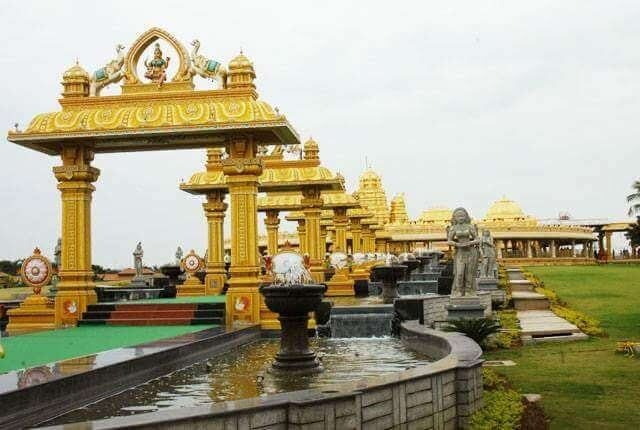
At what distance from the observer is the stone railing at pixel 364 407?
559 cm

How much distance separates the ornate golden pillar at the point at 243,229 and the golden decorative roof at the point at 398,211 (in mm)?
52101

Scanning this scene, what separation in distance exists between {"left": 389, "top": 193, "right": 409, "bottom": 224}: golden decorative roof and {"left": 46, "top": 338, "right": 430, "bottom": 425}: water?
2161 inches

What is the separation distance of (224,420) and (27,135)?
11527 mm

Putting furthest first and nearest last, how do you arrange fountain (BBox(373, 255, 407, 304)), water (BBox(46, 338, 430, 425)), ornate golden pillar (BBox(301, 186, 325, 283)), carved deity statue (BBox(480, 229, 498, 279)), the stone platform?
ornate golden pillar (BBox(301, 186, 325, 283)), carved deity statue (BBox(480, 229, 498, 279)), fountain (BBox(373, 255, 407, 304)), the stone platform, water (BBox(46, 338, 430, 425))

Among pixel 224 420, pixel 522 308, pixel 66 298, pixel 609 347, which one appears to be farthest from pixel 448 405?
pixel 522 308

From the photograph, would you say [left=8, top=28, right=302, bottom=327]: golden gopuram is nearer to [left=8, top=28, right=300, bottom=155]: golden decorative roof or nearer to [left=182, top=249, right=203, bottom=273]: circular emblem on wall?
[left=8, top=28, right=300, bottom=155]: golden decorative roof

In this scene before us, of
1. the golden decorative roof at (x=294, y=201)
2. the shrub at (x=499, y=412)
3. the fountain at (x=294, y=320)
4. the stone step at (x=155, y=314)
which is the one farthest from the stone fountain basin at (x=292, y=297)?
the golden decorative roof at (x=294, y=201)

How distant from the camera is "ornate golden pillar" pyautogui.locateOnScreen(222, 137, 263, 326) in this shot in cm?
1584

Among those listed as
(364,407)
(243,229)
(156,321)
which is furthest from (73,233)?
(364,407)

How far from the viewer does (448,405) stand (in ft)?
24.8

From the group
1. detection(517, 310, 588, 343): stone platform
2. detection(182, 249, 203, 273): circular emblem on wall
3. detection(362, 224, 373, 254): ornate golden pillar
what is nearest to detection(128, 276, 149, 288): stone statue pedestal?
detection(182, 249, 203, 273): circular emblem on wall

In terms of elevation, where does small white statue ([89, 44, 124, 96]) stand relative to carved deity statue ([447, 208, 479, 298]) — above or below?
above

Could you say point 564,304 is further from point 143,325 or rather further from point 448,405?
point 448,405

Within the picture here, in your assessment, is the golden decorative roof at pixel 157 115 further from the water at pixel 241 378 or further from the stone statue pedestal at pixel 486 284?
the stone statue pedestal at pixel 486 284
